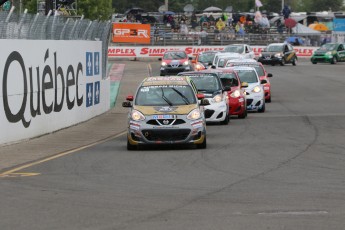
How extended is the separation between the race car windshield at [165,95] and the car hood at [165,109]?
0.86ft

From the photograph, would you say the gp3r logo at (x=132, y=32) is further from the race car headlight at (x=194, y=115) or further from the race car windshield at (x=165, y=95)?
the race car headlight at (x=194, y=115)

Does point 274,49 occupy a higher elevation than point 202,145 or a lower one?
lower

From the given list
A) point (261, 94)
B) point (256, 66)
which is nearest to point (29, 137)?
point (261, 94)

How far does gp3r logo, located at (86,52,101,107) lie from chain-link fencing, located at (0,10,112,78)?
1.88ft

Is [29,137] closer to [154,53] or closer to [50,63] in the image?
[50,63]

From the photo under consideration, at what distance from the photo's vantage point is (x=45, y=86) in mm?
24375

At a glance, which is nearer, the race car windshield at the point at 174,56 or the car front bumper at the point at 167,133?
the car front bumper at the point at 167,133

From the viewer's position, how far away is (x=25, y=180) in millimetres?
15102

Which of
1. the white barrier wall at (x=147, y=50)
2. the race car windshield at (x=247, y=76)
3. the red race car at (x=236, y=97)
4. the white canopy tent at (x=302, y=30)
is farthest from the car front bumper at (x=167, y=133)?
the white canopy tent at (x=302, y=30)

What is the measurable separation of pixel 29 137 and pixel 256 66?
1514 centimetres

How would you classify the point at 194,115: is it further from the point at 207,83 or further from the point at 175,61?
the point at 175,61

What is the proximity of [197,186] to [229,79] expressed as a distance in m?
15.8

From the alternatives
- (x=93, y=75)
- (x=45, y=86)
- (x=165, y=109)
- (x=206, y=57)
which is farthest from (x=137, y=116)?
(x=206, y=57)

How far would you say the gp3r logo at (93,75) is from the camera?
29828 mm
